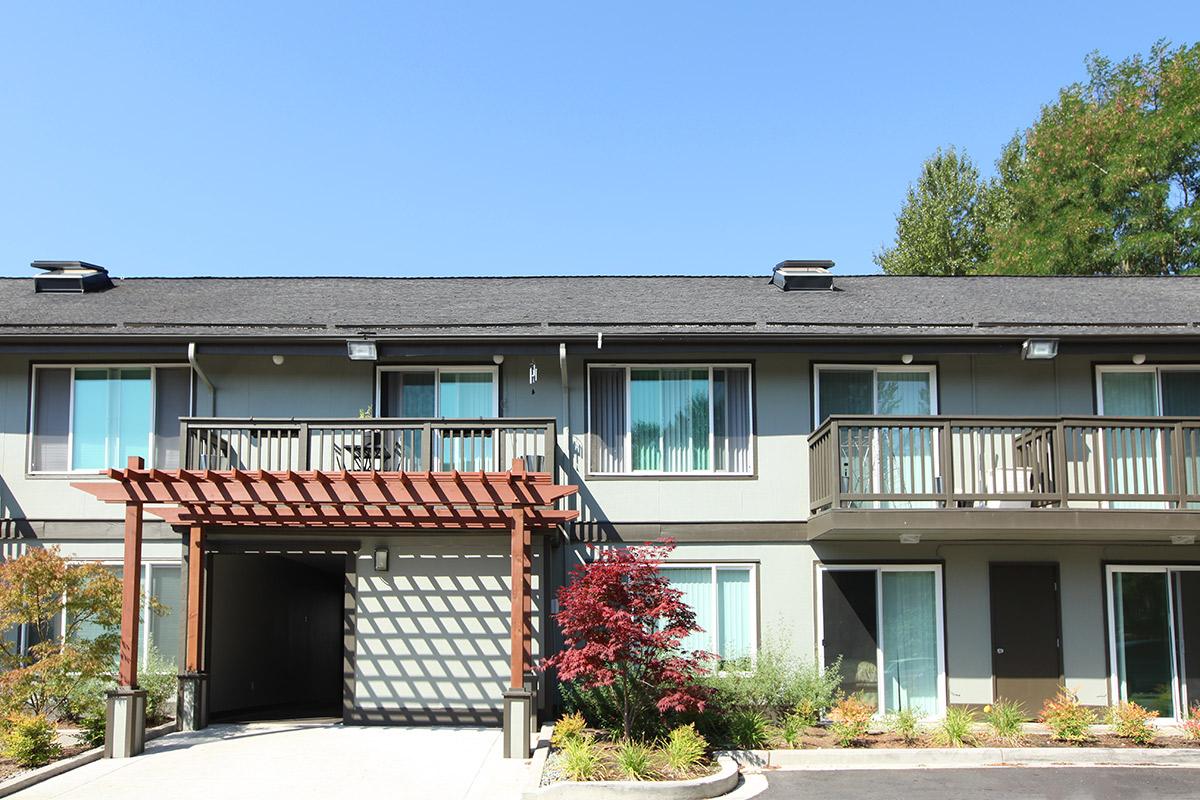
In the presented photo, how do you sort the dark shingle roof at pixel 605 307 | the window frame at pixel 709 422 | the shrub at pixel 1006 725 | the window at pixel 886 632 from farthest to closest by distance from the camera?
the window frame at pixel 709 422, the dark shingle roof at pixel 605 307, the window at pixel 886 632, the shrub at pixel 1006 725

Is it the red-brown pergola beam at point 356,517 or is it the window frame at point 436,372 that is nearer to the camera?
the red-brown pergola beam at point 356,517

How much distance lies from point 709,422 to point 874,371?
2405 millimetres

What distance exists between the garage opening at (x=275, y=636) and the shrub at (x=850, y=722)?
6906mm

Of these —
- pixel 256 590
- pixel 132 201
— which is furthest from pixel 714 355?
pixel 132 201

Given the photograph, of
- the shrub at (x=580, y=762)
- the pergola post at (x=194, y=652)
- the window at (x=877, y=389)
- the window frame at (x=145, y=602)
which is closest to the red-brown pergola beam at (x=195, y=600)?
the pergola post at (x=194, y=652)

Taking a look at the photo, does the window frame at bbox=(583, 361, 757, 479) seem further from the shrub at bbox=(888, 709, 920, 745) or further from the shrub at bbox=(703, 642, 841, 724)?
the shrub at bbox=(888, 709, 920, 745)

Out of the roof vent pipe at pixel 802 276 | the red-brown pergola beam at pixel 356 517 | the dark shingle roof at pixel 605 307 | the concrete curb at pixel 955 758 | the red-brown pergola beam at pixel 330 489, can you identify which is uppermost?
the roof vent pipe at pixel 802 276

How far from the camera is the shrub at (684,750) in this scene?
11.5 m

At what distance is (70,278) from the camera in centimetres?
1816

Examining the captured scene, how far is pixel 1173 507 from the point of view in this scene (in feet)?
46.8

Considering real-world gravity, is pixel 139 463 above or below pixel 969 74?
below

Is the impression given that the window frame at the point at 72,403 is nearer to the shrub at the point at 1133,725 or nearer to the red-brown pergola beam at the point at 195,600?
the red-brown pergola beam at the point at 195,600

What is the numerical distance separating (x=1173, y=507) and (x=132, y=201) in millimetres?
15814

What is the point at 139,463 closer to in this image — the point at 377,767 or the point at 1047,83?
the point at 377,767
